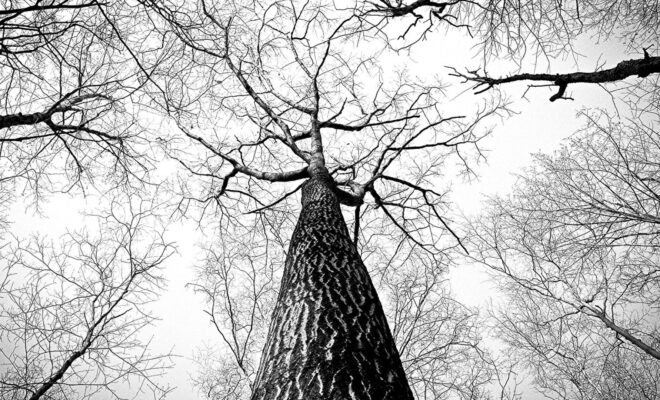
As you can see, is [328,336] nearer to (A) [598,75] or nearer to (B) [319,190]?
(B) [319,190]

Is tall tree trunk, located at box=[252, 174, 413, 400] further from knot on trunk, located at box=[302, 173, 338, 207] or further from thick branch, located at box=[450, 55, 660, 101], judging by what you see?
thick branch, located at box=[450, 55, 660, 101]

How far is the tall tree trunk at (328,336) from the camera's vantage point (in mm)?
1295

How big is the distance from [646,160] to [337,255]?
4365 mm

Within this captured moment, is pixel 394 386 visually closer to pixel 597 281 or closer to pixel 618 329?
pixel 618 329

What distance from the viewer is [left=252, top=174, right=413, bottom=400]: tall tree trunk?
1.29 m

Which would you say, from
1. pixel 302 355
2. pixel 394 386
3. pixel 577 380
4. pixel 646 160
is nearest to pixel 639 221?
pixel 646 160

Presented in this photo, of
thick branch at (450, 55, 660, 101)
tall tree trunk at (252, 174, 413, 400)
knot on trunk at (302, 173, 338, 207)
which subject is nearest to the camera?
tall tree trunk at (252, 174, 413, 400)

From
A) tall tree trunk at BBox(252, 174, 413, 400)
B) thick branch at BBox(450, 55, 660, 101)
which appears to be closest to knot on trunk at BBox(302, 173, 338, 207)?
tall tree trunk at BBox(252, 174, 413, 400)

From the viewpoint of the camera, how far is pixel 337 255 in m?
2.41

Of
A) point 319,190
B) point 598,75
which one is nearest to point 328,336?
point 319,190

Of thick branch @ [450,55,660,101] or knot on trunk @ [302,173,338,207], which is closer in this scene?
thick branch @ [450,55,660,101]

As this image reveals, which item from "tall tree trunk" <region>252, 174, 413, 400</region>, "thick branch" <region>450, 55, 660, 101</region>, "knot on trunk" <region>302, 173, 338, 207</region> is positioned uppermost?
"knot on trunk" <region>302, 173, 338, 207</region>

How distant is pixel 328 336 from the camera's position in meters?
1.57

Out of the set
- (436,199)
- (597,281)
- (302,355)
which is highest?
(436,199)
